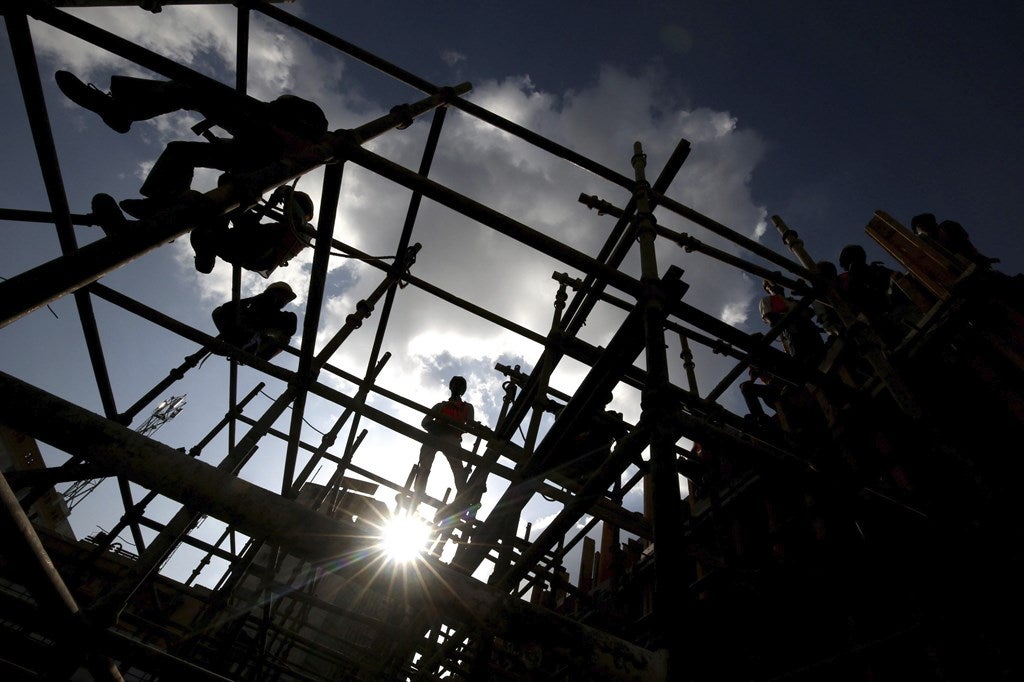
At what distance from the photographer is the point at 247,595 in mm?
6125

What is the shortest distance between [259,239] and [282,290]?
5.71 ft

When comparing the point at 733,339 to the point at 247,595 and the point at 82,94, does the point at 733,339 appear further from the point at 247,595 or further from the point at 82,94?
the point at 247,595

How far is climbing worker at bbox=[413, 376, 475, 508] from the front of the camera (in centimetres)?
485

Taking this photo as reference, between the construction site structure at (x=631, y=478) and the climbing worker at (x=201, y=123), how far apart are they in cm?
43

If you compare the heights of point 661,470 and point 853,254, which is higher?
point 853,254

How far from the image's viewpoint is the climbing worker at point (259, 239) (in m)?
3.95

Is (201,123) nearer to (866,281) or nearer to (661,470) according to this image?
(661,470)

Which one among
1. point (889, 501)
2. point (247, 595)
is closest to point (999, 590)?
point (889, 501)

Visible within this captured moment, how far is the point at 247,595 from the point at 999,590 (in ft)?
23.9

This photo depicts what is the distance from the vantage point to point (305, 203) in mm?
4617

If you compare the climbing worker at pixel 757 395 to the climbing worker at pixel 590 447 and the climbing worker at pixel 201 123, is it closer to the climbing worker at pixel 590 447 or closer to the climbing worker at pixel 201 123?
the climbing worker at pixel 590 447

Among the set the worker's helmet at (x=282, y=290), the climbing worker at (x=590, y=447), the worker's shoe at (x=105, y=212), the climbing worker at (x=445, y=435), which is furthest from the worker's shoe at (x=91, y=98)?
the climbing worker at (x=590, y=447)

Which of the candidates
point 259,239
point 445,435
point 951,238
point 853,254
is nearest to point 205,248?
point 259,239

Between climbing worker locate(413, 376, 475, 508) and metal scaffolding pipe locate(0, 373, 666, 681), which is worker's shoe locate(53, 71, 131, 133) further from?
climbing worker locate(413, 376, 475, 508)
